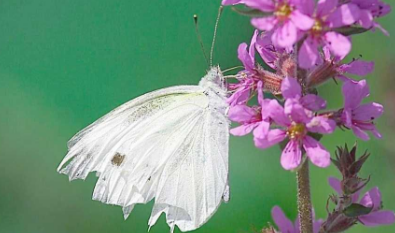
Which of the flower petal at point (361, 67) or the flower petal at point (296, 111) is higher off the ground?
the flower petal at point (361, 67)

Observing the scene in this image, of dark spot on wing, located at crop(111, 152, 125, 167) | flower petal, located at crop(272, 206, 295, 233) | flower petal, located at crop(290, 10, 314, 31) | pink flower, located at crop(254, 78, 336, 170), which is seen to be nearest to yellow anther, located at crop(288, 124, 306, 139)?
pink flower, located at crop(254, 78, 336, 170)

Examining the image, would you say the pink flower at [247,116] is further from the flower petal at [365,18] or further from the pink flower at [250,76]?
the flower petal at [365,18]

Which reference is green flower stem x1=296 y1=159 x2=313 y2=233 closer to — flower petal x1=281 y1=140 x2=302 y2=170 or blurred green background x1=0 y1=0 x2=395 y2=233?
flower petal x1=281 y1=140 x2=302 y2=170

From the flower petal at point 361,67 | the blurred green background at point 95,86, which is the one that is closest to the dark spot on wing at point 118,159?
the flower petal at point 361,67

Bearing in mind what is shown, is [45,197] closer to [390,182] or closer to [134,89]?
[134,89]

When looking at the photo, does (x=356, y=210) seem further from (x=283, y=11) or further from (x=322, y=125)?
(x=283, y=11)

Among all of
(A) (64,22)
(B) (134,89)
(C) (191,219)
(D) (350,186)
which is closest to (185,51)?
(B) (134,89)
